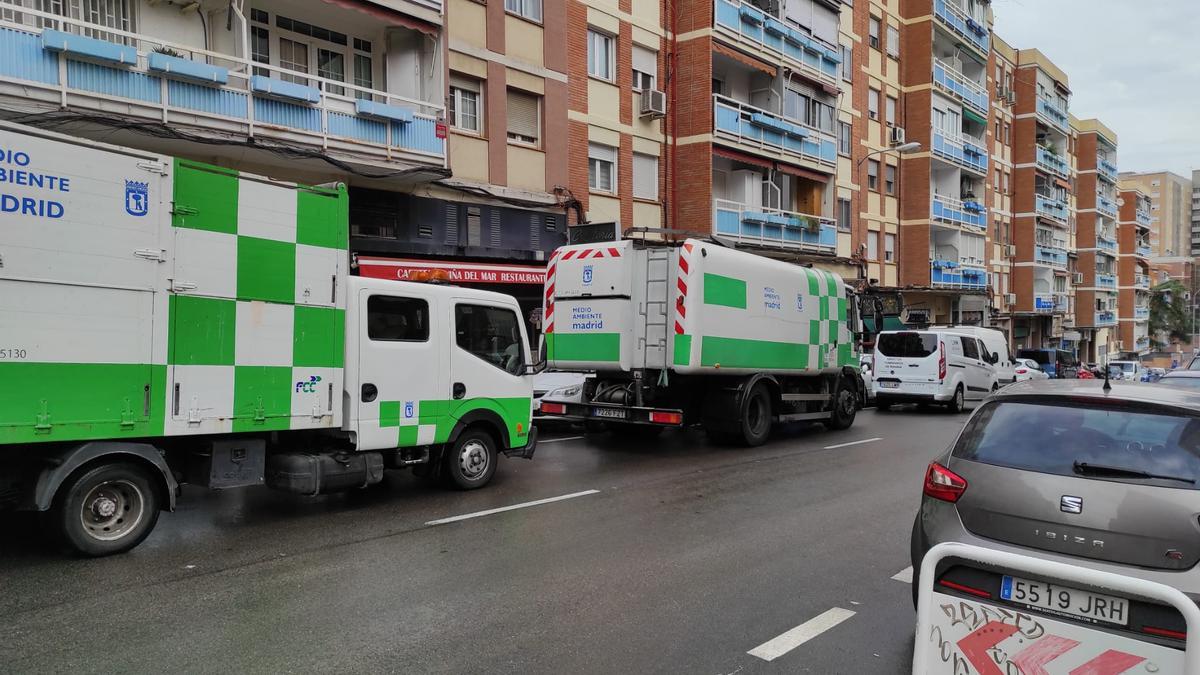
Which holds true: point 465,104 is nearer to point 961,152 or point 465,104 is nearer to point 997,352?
point 997,352

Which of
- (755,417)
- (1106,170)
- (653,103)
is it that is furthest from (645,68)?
(1106,170)

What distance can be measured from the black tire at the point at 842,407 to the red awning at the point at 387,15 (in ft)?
34.7

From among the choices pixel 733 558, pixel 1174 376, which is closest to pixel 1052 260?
pixel 1174 376

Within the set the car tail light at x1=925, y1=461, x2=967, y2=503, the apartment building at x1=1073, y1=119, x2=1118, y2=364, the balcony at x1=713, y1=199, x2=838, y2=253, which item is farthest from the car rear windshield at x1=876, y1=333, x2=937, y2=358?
the apartment building at x1=1073, y1=119, x2=1118, y2=364

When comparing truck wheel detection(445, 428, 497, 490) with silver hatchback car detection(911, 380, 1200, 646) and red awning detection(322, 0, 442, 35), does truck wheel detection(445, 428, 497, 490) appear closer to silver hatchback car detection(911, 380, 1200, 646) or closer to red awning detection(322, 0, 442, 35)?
silver hatchback car detection(911, 380, 1200, 646)

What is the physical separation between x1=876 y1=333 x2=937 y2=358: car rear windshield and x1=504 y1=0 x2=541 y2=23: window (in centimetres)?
1165

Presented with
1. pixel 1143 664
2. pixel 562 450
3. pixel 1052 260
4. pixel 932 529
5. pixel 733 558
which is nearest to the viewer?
pixel 1143 664

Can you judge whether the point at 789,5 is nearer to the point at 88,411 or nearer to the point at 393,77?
the point at 393,77

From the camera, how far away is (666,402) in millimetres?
11961

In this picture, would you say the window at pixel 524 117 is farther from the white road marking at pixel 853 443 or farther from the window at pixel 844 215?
the window at pixel 844 215

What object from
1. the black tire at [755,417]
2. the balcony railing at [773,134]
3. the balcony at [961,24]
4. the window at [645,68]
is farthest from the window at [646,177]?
the balcony at [961,24]

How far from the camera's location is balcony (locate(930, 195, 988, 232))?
3616 centimetres

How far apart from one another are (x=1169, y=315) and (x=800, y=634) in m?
105

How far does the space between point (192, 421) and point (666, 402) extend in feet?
23.7
